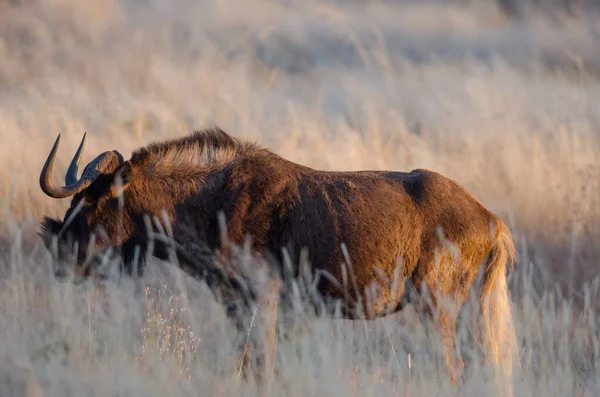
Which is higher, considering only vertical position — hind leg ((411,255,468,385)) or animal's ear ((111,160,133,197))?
animal's ear ((111,160,133,197))

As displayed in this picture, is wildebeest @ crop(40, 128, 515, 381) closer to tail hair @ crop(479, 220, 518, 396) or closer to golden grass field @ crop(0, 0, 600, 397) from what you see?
tail hair @ crop(479, 220, 518, 396)

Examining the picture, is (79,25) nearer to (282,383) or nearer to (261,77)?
(261,77)

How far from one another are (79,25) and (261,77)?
4418 millimetres

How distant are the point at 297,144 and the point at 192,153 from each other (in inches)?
177

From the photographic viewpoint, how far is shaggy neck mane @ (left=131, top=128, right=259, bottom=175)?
630 centimetres

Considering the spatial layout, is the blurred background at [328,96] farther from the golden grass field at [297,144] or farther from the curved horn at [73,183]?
the curved horn at [73,183]

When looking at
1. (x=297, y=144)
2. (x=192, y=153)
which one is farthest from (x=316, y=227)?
(x=297, y=144)

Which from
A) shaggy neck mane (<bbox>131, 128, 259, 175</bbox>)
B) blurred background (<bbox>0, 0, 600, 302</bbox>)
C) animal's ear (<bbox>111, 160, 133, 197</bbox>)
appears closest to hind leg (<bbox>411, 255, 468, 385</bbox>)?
blurred background (<bbox>0, 0, 600, 302</bbox>)

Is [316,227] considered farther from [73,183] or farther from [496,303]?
[73,183]

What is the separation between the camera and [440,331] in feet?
19.4

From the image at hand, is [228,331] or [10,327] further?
[228,331]

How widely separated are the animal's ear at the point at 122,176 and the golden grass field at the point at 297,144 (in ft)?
2.27

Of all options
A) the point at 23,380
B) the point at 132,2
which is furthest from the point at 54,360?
the point at 132,2

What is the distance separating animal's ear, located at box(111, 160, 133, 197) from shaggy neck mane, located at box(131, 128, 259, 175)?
21 centimetres
